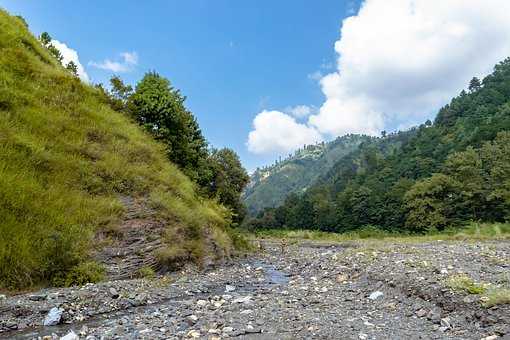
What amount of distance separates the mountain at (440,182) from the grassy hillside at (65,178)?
59.9 meters

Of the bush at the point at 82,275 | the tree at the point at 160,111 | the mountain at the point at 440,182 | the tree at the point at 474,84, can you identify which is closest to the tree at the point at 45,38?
the tree at the point at 160,111

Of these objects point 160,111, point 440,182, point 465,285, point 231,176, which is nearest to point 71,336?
point 465,285

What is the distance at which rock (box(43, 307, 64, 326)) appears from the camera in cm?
976

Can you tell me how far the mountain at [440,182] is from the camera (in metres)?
77.9

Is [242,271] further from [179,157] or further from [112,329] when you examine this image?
[179,157]

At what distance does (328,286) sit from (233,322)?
5888 mm

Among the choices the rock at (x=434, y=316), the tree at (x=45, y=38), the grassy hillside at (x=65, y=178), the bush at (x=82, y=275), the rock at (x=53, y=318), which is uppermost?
the tree at (x=45, y=38)

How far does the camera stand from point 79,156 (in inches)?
790

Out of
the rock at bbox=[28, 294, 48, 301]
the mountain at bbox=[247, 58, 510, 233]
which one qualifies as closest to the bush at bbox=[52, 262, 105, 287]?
the rock at bbox=[28, 294, 48, 301]

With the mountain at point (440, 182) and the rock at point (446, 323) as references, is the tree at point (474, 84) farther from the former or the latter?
the rock at point (446, 323)

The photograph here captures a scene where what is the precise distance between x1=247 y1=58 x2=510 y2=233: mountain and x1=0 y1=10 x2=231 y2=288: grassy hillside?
59.9m

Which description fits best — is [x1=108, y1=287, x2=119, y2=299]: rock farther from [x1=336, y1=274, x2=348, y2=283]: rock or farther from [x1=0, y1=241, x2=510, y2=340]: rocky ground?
[x1=336, y1=274, x2=348, y2=283]: rock

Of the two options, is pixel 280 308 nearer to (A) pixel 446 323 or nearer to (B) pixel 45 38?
(A) pixel 446 323

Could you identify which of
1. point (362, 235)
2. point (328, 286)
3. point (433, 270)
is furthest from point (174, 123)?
point (362, 235)
